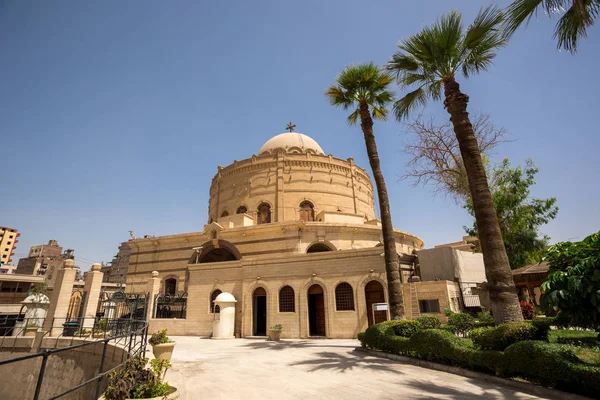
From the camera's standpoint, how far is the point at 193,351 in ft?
43.7

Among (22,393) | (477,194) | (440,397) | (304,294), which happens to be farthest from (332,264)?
(22,393)

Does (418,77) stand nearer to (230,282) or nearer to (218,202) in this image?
(230,282)

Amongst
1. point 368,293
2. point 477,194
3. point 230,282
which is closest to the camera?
point 477,194

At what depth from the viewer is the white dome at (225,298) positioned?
1936 cm

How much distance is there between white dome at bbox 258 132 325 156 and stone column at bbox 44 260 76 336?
20680 millimetres

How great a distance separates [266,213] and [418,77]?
19.9 m

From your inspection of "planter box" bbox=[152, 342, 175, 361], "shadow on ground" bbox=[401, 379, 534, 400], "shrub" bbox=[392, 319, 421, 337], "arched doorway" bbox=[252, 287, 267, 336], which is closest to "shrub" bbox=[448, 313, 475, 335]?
"shrub" bbox=[392, 319, 421, 337]

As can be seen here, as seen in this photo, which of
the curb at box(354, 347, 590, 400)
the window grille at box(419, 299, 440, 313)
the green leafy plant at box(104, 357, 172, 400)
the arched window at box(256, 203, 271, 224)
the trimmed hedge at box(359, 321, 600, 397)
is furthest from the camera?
the arched window at box(256, 203, 271, 224)

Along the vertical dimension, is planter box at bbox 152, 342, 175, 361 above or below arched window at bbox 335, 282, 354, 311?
below

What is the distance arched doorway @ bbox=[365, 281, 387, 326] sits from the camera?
17016 mm

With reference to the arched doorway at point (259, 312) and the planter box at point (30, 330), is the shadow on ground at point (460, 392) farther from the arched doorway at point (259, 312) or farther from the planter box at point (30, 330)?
the planter box at point (30, 330)

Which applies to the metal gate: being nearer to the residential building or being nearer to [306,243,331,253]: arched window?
[306,243,331,253]: arched window

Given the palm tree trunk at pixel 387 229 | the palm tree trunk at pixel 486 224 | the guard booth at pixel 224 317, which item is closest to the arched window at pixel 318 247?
the guard booth at pixel 224 317

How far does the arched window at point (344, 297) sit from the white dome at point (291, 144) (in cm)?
1772
